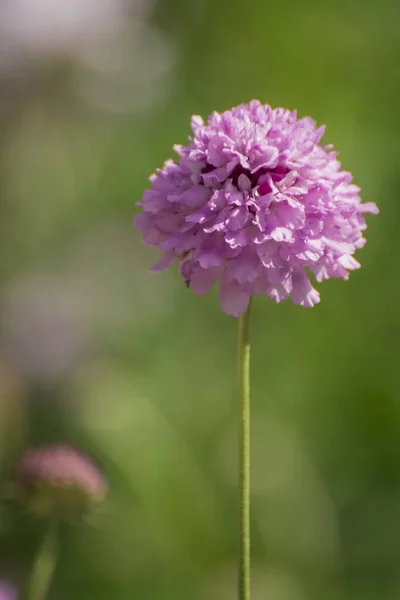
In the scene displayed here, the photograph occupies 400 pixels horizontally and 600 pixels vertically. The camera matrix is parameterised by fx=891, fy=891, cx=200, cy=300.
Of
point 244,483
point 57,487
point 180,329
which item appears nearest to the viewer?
point 244,483

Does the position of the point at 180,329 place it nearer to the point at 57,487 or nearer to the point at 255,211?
the point at 57,487

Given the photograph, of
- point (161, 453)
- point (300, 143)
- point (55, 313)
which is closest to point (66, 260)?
point (55, 313)

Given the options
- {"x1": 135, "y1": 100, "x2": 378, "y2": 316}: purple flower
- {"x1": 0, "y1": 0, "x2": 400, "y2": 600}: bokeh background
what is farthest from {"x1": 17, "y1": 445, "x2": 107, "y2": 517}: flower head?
{"x1": 0, "y1": 0, "x2": 400, "y2": 600}: bokeh background

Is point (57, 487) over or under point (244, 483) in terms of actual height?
over

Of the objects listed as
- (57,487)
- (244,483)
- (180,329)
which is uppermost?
(180,329)

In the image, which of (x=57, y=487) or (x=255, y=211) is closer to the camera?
(x=255, y=211)

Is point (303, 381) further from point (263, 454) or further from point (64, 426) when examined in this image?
point (64, 426)

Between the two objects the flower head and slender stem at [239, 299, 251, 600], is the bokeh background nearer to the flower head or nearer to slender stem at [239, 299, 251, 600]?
the flower head

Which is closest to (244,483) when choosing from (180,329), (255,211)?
(255,211)

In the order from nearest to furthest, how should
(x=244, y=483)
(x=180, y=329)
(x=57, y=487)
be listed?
(x=244, y=483)
(x=57, y=487)
(x=180, y=329)
